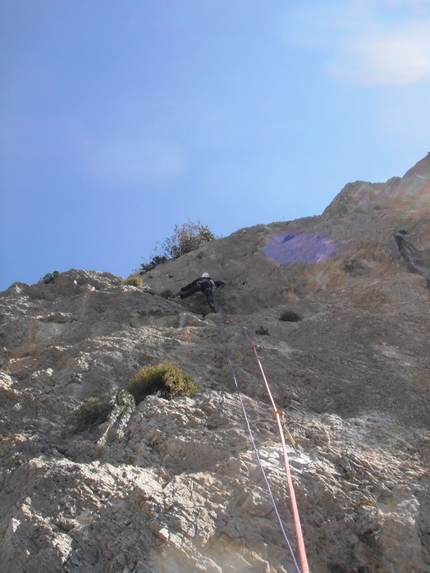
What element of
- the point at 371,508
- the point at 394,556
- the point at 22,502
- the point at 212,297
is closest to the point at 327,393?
the point at 371,508

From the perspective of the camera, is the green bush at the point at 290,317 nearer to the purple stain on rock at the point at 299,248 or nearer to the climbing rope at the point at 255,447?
the climbing rope at the point at 255,447

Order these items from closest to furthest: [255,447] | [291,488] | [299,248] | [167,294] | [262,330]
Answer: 1. [291,488]
2. [255,447]
3. [262,330]
4. [167,294]
5. [299,248]

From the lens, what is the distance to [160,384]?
980 centimetres

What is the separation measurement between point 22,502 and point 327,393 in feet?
19.3

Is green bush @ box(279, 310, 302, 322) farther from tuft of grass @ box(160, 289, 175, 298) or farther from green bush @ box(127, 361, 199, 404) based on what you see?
green bush @ box(127, 361, 199, 404)

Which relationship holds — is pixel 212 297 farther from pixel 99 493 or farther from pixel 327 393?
pixel 99 493

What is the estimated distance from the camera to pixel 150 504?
6.72m

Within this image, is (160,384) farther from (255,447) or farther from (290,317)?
(290,317)

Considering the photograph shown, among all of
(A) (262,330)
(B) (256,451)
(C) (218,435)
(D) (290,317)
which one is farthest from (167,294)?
(B) (256,451)

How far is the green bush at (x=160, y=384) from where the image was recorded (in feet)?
31.8

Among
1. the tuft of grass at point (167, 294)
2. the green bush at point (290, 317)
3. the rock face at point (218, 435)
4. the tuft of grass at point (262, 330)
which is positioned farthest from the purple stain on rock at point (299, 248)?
the tuft of grass at point (262, 330)

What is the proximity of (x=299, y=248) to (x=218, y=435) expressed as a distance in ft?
44.3

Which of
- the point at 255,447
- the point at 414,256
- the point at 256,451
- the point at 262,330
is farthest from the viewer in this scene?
the point at 414,256

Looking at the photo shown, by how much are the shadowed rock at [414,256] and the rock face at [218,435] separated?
0.24m
